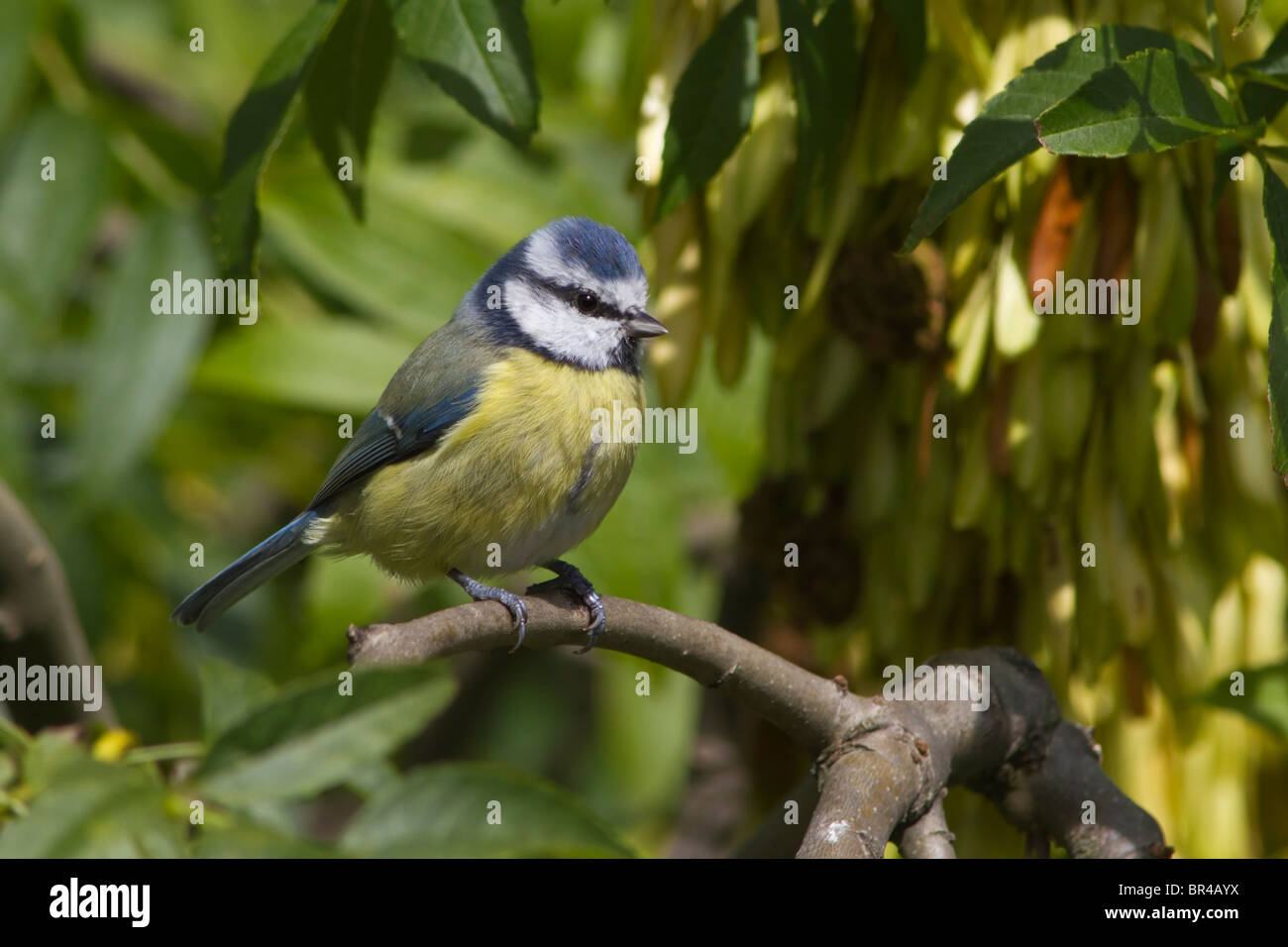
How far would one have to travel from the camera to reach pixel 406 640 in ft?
5.03

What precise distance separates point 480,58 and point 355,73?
0.29 meters

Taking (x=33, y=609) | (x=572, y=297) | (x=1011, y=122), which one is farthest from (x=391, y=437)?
(x=1011, y=122)

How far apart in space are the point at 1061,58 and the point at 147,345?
2.00 metres

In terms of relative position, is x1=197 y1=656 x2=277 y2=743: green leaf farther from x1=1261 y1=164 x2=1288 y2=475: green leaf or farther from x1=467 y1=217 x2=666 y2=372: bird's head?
x1=1261 y1=164 x2=1288 y2=475: green leaf

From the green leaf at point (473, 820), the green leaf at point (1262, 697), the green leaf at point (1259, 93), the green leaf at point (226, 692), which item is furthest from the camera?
the green leaf at point (226, 692)

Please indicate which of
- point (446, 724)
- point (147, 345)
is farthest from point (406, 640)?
point (446, 724)

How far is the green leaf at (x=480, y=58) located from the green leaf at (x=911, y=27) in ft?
1.55

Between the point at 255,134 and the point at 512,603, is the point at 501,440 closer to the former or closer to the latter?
the point at 512,603

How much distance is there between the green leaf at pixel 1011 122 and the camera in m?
1.41

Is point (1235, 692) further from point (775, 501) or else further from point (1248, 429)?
point (775, 501)

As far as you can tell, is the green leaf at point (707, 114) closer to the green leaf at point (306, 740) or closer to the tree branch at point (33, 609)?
the green leaf at point (306, 740)

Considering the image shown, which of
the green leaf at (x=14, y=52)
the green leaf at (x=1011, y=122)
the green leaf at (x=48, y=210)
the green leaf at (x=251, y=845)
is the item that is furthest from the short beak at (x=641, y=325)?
the green leaf at (x=14, y=52)

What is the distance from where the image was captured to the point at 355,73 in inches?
73.2

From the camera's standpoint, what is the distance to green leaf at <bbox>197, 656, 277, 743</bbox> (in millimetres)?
2119
